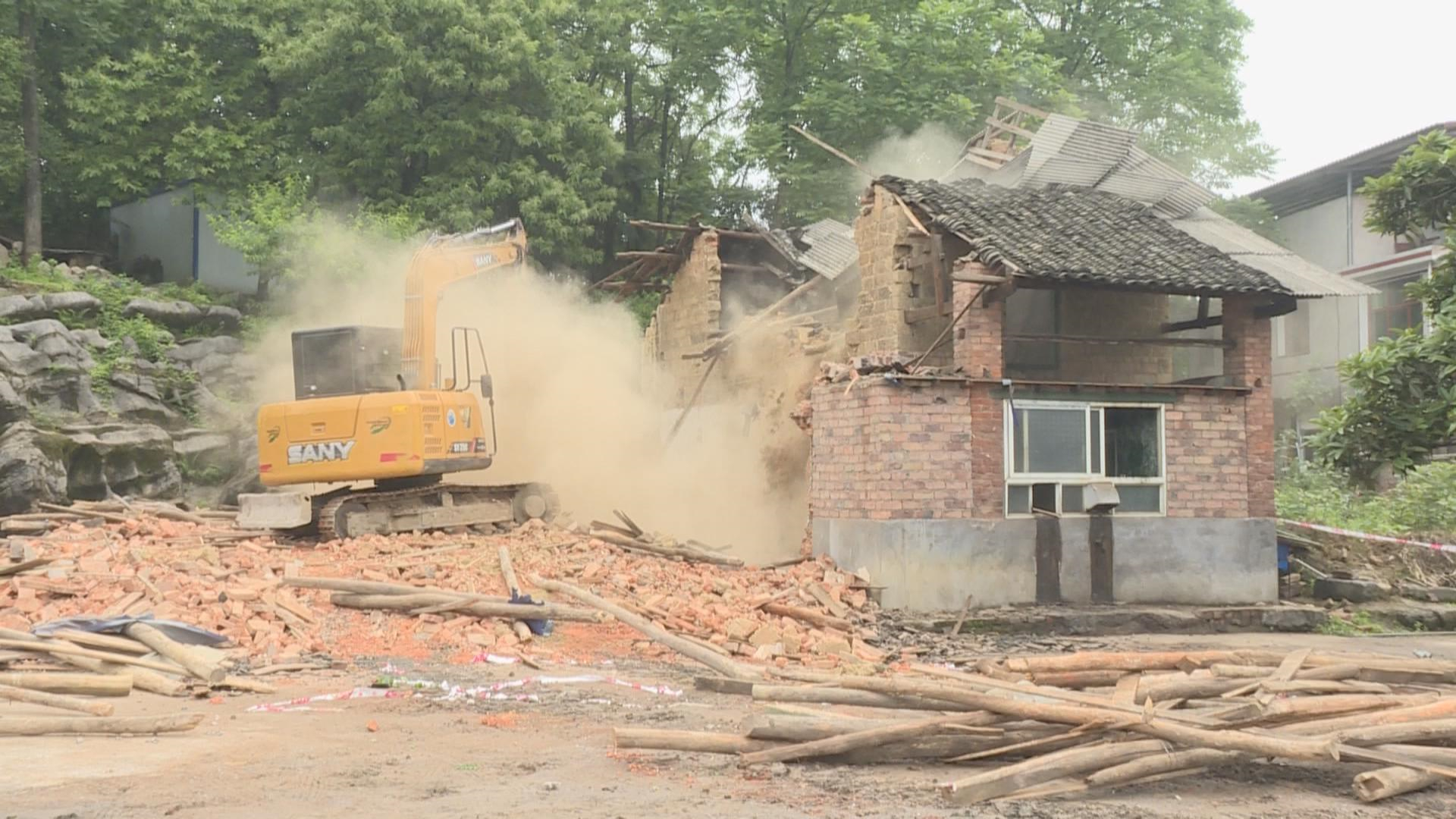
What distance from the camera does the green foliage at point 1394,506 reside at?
68.9ft

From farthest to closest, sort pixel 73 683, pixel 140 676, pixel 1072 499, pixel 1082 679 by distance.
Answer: pixel 1072 499 < pixel 140 676 < pixel 73 683 < pixel 1082 679

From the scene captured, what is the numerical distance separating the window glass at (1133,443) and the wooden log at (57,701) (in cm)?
1308

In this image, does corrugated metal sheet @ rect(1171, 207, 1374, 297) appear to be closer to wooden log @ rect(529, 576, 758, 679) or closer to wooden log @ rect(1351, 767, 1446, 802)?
wooden log @ rect(529, 576, 758, 679)

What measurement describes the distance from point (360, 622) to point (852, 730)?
7.27 meters

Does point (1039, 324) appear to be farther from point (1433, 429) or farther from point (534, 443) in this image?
point (534, 443)

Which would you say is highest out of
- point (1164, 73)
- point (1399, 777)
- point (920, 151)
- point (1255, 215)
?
point (1164, 73)

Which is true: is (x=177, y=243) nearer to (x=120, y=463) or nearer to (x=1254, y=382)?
(x=120, y=463)

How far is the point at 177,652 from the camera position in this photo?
1070 cm

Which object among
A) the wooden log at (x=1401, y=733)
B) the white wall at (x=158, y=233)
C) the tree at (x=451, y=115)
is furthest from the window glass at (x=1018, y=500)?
the white wall at (x=158, y=233)

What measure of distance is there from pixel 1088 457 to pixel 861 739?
433 inches

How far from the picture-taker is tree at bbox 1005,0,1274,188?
1555 inches

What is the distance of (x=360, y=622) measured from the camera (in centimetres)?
1305

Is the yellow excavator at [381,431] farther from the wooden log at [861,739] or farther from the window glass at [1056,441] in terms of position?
the wooden log at [861,739]

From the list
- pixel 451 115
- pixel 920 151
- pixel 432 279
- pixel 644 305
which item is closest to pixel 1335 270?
pixel 920 151
